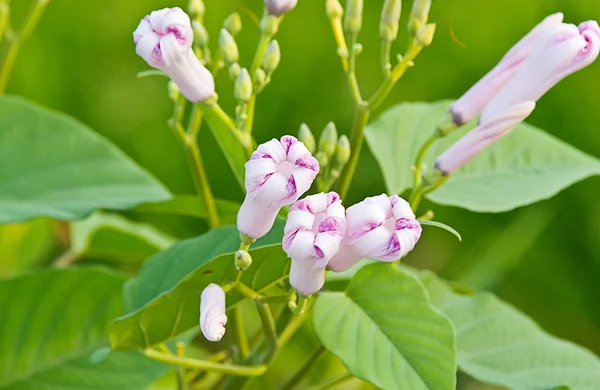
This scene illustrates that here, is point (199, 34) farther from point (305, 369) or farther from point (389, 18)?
point (305, 369)

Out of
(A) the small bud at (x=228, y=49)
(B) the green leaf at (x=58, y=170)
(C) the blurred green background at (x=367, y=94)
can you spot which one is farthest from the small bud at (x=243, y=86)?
(C) the blurred green background at (x=367, y=94)

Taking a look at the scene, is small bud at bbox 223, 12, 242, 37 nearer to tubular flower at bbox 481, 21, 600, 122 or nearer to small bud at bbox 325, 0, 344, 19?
small bud at bbox 325, 0, 344, 19

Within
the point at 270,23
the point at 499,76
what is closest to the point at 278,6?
the point at 270,23

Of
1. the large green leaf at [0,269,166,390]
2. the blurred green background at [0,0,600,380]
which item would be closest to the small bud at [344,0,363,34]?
the large green leaf at [0,269,166,390]

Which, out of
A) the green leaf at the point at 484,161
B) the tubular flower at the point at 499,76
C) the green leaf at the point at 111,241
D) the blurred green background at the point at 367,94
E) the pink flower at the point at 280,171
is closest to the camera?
the pink flower at the point at 280,171

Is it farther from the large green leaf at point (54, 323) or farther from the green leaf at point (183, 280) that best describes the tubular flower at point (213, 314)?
the large green leaf at point (54, 323)

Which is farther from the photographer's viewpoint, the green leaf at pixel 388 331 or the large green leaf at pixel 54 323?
the large green leaf at pixel 54 323

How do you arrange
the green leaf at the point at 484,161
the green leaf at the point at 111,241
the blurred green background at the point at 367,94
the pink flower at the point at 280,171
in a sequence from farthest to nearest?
Answer: the blurred green background at the point at 367,94 → the green leaf at the point at 111,241 → the green leaf at the point at 484,161 → the pink flower at the point at 280,171
